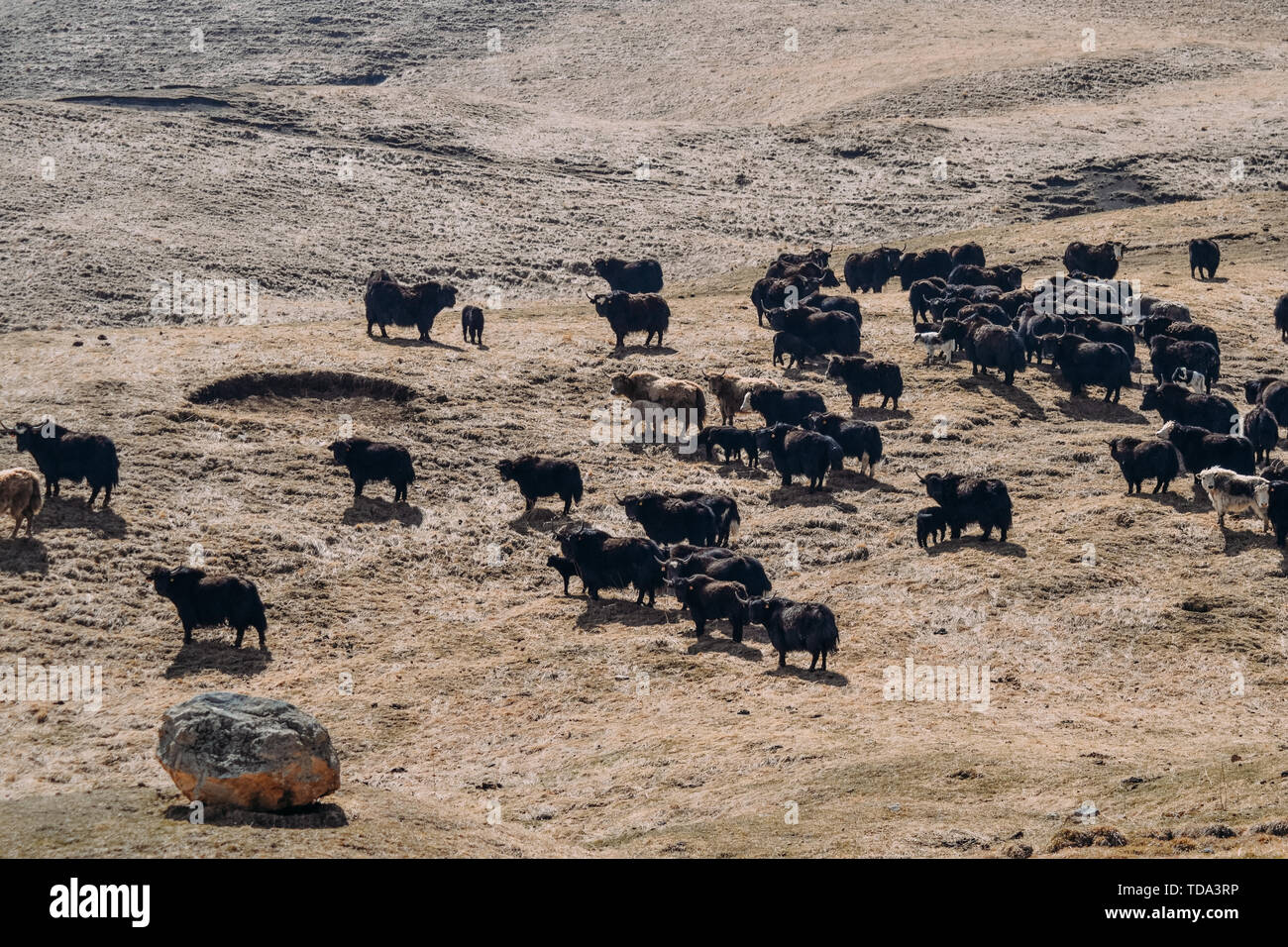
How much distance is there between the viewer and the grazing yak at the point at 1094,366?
37.9 m

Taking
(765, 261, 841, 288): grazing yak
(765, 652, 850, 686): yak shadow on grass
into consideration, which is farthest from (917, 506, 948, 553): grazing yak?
(765, 261, 841, 288): grazing yak

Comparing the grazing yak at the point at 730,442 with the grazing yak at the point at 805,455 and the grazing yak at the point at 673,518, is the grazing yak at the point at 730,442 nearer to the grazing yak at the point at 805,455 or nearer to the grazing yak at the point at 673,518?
the grazing yak at the point at 805,455

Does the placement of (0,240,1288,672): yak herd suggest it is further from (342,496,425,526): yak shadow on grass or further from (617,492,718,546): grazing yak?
(342,496,425,526): yak shadow on grass

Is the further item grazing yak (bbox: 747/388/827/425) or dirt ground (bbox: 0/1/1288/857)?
grazing yak (bbox: 747/388/827/425)

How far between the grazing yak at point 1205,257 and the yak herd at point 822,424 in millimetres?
62

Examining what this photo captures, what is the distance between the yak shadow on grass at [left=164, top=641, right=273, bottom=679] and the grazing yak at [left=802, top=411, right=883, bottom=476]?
14366 mm

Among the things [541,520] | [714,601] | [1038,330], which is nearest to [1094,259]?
[1038,330]

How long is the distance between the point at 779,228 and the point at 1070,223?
40.9ft

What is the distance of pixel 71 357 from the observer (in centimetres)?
3862

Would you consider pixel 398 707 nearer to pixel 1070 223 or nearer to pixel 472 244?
pixel 472 244

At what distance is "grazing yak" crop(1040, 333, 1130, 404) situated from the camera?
124 feet

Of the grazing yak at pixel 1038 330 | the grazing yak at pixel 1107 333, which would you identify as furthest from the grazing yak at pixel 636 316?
the grazing yak at pixel 1107 333

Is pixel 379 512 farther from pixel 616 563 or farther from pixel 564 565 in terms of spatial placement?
pixel 616 563

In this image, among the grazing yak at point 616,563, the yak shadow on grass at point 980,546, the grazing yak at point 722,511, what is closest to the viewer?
the grazing yak at point 616,563
